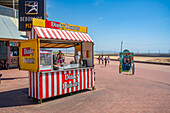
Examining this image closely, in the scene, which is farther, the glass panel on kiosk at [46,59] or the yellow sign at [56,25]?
the glass panel on kiosk at [46,59]

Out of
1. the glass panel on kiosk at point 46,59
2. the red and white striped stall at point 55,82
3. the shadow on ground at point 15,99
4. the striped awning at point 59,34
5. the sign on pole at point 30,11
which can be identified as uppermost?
the sign on pole at point 30,11

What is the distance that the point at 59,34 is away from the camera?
23.2 feet

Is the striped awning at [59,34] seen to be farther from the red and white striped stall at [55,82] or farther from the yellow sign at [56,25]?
the red and white striped stall at [55,82]

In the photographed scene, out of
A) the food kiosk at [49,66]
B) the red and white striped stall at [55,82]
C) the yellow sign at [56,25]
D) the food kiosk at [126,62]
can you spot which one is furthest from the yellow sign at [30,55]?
the food kiosk at [126,62]

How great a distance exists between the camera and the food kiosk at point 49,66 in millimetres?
6242

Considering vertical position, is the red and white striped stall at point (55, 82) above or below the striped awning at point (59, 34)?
below

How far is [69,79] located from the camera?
7309 mm

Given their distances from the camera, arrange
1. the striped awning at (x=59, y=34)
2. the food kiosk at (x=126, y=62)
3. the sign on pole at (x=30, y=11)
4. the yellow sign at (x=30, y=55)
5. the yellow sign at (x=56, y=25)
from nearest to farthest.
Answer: the yellow sign at (x=30, y=55)
the striped awning at (x=59, y=34)
the yellow sign at (x=56, y=25)
the sign on pole at (x=30, y=11)
the food kiosk at (x=126, y=62)

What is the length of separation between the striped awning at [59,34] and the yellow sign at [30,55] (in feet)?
1.45

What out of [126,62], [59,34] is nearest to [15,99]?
[59,34]

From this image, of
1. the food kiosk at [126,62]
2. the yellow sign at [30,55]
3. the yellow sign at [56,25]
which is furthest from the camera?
the food kiosk at [126,62]

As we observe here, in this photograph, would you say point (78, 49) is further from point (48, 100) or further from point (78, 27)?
point (48, 100)

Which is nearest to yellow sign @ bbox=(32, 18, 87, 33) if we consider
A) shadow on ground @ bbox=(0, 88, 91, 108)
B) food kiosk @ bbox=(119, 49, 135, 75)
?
shadow on ground @ bbox=(0, 88, 91, 108)

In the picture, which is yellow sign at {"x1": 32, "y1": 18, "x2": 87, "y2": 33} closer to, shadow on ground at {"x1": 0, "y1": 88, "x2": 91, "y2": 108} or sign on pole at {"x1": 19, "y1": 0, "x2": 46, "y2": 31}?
shadow on ground at {"x1": 0, "y1": 88, "x2": 91, "y2": 108}
